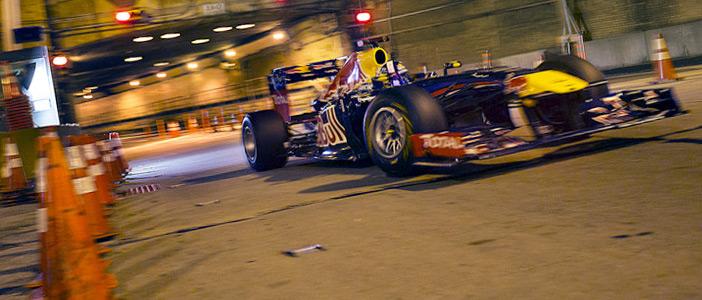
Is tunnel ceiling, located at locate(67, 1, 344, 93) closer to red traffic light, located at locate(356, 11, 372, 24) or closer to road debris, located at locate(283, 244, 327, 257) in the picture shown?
red traffic light, located at locate(356, 11, 372, 24)

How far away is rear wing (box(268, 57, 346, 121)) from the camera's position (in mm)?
9461

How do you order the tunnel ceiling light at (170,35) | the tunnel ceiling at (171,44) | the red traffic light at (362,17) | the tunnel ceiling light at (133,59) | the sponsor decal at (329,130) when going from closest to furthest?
the sponsor decal at (329,130), the red traffic light at (362,17), the tunnel ceiling at (171,44), the tunnel ceiling light at (170,35), the tunnel ceiling light at (133,59)

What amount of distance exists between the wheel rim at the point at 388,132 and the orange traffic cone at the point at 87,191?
240cm

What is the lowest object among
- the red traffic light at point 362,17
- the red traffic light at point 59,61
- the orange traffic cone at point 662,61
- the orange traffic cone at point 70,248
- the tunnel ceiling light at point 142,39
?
the orange traffic cone at point 70,248

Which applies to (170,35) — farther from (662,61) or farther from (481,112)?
(481,112)

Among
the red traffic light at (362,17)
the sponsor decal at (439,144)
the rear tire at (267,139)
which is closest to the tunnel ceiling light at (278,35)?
the red traffic light at (362,17)

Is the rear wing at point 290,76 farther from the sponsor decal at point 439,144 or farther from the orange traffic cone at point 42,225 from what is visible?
the orange traffic cone at point 42,225

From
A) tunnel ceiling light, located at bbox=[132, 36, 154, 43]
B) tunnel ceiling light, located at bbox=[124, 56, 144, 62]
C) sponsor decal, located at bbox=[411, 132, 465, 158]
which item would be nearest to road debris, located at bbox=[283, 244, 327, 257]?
sponsor decal, located at bbox=[411, 132, 465, 158]

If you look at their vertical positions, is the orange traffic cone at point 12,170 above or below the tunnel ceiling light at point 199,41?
below

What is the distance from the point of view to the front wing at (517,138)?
18.0 feet

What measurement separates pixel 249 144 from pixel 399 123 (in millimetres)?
3752

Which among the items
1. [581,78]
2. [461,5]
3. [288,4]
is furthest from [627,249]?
[461,5]

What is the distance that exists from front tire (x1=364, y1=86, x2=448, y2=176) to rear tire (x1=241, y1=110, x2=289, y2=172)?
2.61m

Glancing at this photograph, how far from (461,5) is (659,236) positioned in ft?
66.8
